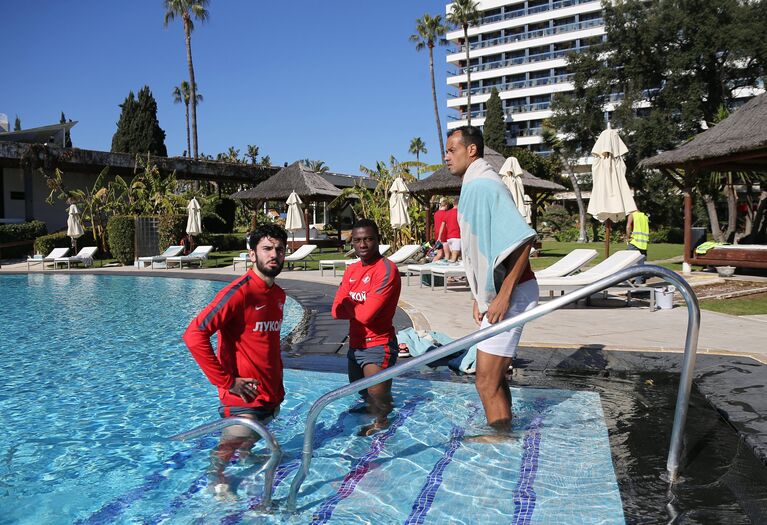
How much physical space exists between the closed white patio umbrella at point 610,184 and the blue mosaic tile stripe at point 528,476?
7802 mm

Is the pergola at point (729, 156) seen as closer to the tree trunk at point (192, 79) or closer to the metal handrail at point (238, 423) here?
the metal handrail at point (238, 423)

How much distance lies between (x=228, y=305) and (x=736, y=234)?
27.5 metres

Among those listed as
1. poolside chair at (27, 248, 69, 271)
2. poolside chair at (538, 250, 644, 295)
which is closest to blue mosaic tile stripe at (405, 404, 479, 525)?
poolside chair at (538, 250, 644, 295)

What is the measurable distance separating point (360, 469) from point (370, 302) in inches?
41.6

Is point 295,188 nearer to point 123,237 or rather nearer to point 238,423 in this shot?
point 123,237

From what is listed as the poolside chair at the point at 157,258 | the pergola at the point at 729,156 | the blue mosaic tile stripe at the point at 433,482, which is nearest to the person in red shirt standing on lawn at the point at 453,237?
the pergola at the point at 729,156

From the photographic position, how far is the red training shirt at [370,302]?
412 centimetres

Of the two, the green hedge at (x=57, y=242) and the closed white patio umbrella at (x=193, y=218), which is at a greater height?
the closed white patio umbrella at (x=193, y=218)

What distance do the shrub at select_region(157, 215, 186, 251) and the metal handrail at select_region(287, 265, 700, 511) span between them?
22.8m

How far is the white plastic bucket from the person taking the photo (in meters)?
9.34

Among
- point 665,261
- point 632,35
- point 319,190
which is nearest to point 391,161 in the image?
point 319,190

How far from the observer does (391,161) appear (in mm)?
27016

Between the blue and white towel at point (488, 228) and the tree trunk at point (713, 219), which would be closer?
the blue and white towel at point (488, 228)

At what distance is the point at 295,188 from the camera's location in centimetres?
2777
